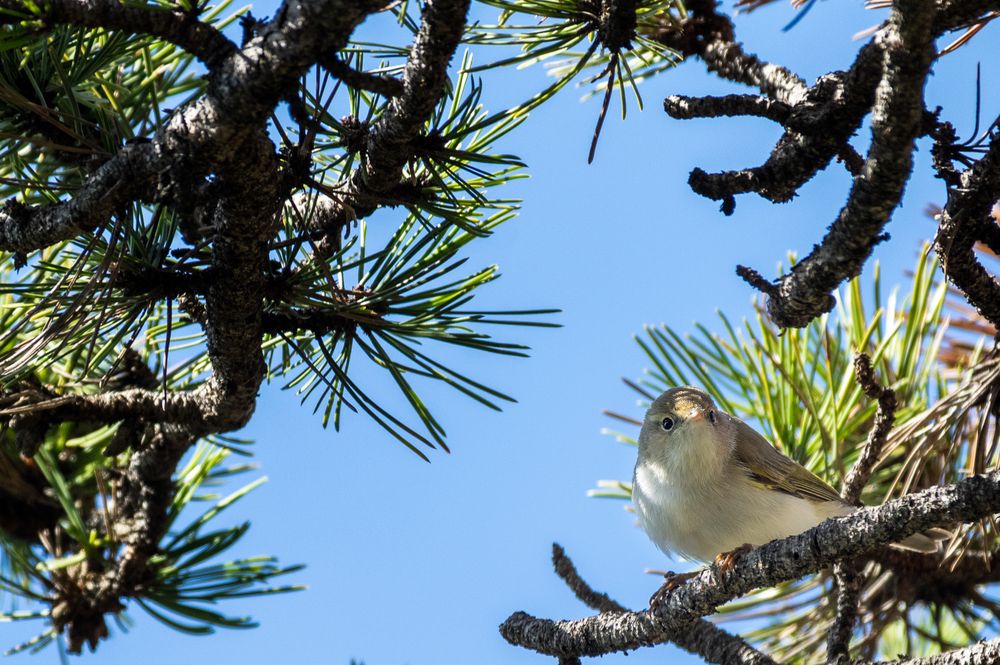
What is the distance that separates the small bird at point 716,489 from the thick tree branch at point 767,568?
773mm

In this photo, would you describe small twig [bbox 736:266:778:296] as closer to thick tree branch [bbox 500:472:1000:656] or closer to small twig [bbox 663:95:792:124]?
small twig [bbox 663:95:792:124]

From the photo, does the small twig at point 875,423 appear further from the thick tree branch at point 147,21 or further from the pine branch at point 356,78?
the thick tree branch at point 147,21

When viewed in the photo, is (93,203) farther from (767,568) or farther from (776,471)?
(776,471)

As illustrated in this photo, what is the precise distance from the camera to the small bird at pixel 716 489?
2.58m

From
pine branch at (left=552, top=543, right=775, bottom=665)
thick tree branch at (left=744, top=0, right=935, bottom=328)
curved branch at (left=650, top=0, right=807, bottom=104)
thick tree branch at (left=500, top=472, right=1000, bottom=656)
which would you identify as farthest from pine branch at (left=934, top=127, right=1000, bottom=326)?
pine branch at (left=552, top=543, right=775, bottom=665)

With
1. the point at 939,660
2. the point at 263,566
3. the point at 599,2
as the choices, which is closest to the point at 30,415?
the point at 263,566

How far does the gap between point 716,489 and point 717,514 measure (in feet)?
0.23

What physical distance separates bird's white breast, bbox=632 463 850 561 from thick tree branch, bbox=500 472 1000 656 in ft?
2.48

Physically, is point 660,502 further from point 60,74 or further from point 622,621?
point 60,74

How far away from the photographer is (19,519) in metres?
2.70

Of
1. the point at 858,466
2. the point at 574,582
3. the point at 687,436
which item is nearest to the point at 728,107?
the point at 858,466

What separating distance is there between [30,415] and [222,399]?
1.48ft

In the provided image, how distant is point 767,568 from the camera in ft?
4.91

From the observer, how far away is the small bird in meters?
2.58
